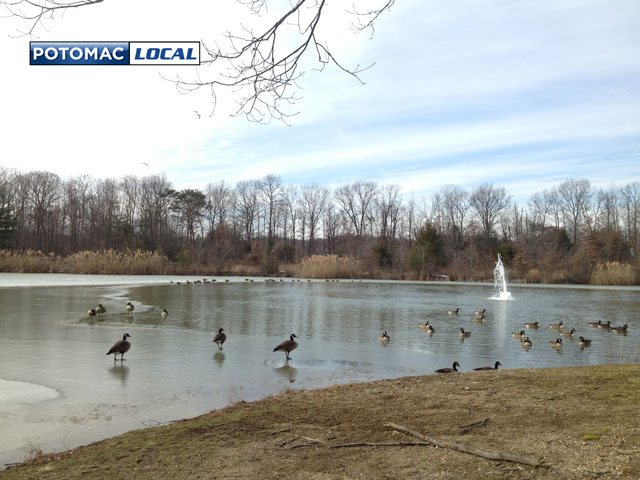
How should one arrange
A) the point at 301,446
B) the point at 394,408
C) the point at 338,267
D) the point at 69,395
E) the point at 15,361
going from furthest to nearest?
the point at 338,267
the point at 15,361
the point at 69,395
the point at 394,408
the point at 301,446

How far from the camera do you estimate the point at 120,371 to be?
24.1ft

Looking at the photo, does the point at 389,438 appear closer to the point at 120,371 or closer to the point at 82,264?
the point at 120,371

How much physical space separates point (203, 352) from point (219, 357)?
0.59 metres

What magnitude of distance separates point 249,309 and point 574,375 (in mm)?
12574

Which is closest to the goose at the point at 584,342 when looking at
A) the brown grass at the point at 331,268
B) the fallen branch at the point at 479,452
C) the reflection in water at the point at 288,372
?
the reflection in water at the point at 288,372

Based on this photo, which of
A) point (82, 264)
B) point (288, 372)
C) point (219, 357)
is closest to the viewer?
point (288, 372)

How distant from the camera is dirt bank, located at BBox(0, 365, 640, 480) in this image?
10.5ft

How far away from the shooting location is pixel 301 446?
374 centimetres

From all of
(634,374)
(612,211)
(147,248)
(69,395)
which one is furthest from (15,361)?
(612,211)

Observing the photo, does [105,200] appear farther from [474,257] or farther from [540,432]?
[540,432]

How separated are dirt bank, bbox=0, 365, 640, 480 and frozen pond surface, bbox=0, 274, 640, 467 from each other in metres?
0.92

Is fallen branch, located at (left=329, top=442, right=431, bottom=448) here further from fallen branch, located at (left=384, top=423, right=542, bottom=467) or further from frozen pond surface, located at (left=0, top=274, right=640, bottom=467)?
frozen pond surface, located at (left=0, top=274, right=640, bottom=467)

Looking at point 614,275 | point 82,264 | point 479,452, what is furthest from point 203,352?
point 614,275

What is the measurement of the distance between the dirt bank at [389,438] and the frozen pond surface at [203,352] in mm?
925
